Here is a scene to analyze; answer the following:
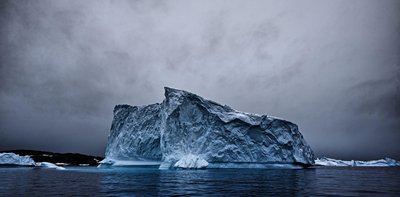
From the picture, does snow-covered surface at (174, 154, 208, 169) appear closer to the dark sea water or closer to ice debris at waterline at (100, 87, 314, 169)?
ice debris at waterline at (100, 87, 314, 169)

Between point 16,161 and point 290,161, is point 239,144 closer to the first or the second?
point 290,161

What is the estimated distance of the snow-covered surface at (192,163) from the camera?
3509cm

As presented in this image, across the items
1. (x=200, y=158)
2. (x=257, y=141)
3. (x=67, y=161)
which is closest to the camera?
(x=200, y=158)

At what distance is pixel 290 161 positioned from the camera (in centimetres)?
4003

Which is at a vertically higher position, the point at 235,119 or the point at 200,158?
the point at 235,119

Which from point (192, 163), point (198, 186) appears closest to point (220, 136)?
point (192, 163)

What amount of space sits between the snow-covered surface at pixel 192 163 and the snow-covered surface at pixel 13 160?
4448 centimetres

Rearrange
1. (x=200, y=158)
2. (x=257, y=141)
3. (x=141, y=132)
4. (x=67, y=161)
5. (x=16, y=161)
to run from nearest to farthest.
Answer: (x=200, y=158), (x=257, y=141), (x=141, y=132), (x=16, y=161), (x=67, y=161)

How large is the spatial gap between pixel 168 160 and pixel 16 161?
42851 mm

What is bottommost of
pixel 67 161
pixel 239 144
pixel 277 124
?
pixel 67 161

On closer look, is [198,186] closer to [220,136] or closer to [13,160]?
[220,136]

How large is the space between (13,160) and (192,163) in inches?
1868

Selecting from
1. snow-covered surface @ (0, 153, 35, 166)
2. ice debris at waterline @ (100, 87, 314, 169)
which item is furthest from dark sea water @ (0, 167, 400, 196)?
snow-covered surface @ (0, 153, 35, 166)

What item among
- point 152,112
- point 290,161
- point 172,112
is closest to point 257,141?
point 290,161
